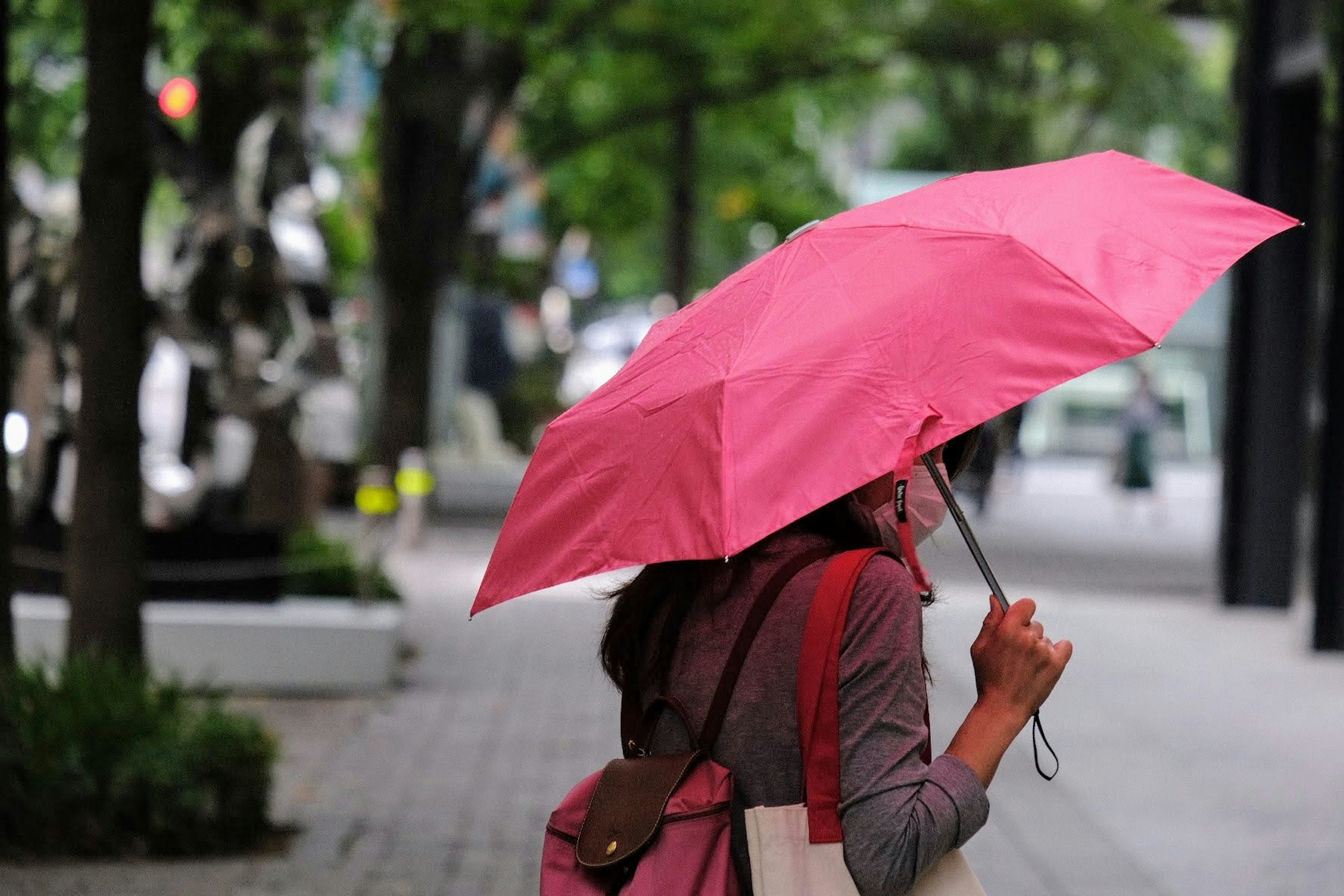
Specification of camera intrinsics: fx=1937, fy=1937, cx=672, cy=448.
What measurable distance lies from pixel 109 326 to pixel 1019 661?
550 cm

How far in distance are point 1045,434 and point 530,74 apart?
24.2 metres

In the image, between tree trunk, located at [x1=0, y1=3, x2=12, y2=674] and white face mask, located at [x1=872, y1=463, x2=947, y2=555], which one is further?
tree trunk, located at [x1=0, y1=3, x2=12, y2=674]

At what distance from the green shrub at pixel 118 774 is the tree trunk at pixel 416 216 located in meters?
13.3

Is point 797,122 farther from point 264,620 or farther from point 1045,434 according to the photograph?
point 264,620

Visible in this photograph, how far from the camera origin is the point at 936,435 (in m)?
2.56

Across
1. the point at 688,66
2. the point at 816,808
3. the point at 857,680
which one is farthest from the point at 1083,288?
the point at 688,66

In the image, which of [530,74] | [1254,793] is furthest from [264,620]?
[530,74]

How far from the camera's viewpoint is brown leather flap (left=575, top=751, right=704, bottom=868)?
250 cm

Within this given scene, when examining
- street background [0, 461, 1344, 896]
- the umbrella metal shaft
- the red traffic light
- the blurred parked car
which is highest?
the red traffic light

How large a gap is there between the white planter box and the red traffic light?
313 cm

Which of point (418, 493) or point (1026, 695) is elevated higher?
point (1026, 695)

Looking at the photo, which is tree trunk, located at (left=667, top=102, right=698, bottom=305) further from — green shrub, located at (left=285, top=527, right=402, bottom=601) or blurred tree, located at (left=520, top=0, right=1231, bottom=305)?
green shrub, located at (left=285, top=527, right=402, bottom=601)

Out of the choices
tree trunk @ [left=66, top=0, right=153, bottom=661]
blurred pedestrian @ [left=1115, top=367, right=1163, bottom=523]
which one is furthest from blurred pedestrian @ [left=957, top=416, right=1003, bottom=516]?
blurred pedestrian @ [left=1115, top=367, right=1163, bottom=523]

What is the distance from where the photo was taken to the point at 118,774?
21.0ft
